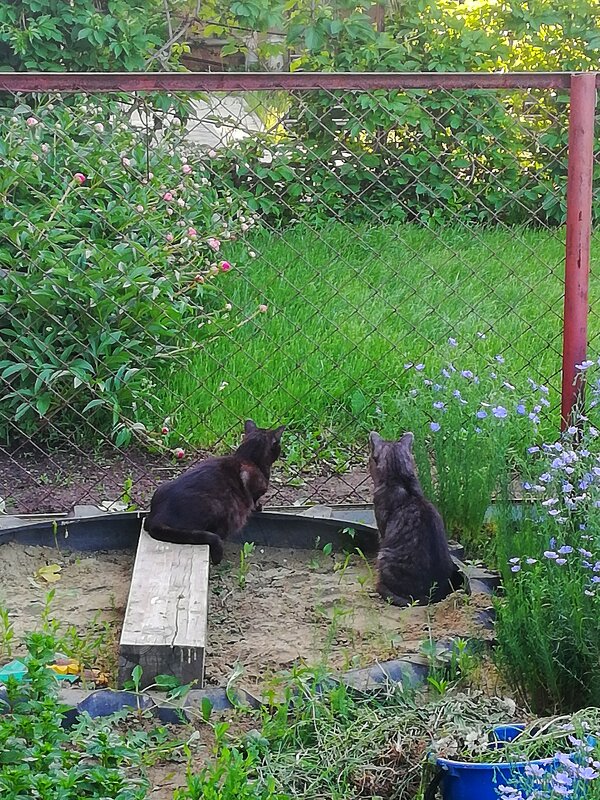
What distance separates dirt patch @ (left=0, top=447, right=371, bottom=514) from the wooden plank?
0.93m

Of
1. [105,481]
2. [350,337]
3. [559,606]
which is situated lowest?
[105,481]

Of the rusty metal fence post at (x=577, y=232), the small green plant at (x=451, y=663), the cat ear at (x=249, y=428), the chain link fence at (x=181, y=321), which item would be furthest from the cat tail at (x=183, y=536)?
the rusty metal fence post at (x=577, y=232)

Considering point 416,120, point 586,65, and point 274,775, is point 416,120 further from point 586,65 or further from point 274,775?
point 274,775

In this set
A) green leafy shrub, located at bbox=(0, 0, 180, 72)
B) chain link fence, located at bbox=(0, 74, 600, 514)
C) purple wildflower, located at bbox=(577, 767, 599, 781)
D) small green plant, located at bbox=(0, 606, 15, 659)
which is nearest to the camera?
purple wildflower, located at bbox=(577, 767, 599, 781)

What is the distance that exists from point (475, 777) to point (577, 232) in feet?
8.26

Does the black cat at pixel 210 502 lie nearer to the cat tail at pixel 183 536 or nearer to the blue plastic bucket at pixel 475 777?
the cat tail at pixel 183 536

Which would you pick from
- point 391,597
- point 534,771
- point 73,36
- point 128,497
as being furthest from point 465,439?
point 73,36

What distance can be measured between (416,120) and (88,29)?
2853 millimetres

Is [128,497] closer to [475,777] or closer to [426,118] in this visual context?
[475,777]

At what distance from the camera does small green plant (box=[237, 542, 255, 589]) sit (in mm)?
4269

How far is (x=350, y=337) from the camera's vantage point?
6.66 metres

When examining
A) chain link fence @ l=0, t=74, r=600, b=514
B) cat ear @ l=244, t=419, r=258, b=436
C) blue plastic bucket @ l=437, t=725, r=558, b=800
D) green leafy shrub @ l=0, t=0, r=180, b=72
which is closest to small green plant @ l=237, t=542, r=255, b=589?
cat ear @ l=244, t=419, r=258, b=436

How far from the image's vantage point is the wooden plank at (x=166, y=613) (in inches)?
133

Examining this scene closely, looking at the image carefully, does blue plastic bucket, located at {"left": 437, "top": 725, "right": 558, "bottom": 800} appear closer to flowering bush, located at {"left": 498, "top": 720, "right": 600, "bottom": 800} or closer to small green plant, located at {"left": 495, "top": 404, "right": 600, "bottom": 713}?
flowering bush, located at {"left": 498, "top": 720, "right": 600, "bottom": 800}
